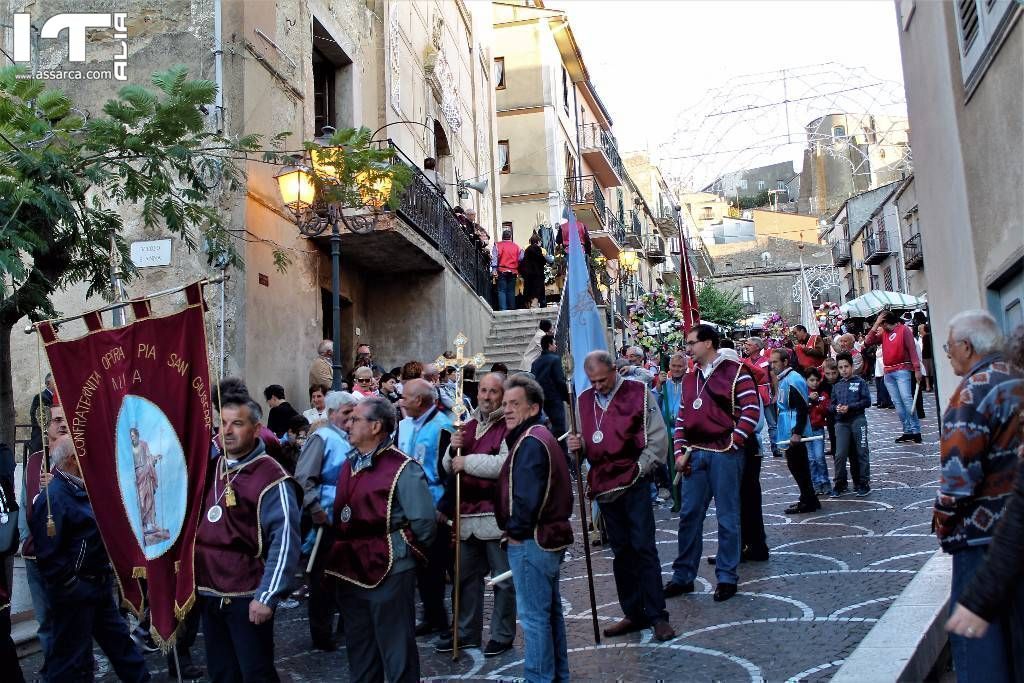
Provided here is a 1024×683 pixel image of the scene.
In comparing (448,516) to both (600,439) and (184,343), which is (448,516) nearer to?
(600,439)

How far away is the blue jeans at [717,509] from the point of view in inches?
303

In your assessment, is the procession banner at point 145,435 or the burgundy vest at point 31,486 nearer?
the procession banner at point 145,435

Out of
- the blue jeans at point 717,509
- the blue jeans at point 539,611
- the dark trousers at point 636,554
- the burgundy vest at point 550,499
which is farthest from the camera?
the blue jeans at point 717,509

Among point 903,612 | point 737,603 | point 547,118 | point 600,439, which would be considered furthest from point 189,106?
point 547,118

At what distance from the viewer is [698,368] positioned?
321 inches

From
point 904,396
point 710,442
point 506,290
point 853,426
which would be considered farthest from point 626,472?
point 506,290

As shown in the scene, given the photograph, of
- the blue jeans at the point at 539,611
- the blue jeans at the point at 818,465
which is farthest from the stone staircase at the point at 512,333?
the blue jeans at the point at 539,611

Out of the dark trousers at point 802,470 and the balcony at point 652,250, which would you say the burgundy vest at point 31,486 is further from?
the balcony at point 652,250

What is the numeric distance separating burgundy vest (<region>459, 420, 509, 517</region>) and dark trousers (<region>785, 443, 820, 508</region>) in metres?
5.09

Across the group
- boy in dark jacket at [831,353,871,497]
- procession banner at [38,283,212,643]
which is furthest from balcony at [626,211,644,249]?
procession banner at [38,283,212,643]

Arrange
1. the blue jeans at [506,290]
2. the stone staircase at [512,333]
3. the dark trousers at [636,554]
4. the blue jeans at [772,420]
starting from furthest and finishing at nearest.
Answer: the blue jeans at [506,290] < the stone staircase at [512,333] < the blue jeans at [772,420] < the dark trousers at [636,554]

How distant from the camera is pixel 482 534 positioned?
7.07m

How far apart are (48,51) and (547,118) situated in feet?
82.1

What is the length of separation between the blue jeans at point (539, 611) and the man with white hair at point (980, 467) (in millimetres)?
2207
